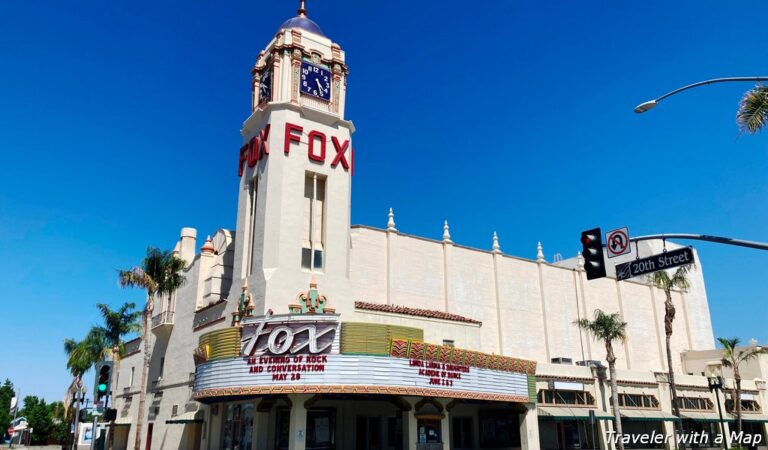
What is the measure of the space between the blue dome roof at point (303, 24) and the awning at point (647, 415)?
114 ft

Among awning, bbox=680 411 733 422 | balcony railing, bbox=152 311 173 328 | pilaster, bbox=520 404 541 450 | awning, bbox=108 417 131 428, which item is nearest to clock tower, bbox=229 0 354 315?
balcony railing, bbox=152 311 173 328

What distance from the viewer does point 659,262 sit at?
17.8 m

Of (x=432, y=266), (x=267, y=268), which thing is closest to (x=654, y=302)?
(x=432, y=266)

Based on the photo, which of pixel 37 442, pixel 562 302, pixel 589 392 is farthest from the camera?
pixel 37 442

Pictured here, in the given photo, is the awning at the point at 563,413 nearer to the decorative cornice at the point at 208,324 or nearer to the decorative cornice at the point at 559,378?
the decorative cornice at the point at 559,378

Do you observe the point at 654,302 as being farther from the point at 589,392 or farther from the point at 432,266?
the point at 432,266

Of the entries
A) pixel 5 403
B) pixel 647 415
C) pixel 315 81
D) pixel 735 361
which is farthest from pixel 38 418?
pixel 735 361

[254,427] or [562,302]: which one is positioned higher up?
[562,302]

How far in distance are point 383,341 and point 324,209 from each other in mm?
11045

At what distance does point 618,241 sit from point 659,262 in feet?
4.14

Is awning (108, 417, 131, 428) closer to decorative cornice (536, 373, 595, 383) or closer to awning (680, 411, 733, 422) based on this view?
decorative cornice (536, 373, 595, 383)

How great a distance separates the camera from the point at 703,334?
64.8 metres

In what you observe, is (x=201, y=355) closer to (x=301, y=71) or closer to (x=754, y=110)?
(x=301, y=71)

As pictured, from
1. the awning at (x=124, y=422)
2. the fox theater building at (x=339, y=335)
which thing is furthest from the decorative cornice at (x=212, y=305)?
the awning at (x=124, y=422)
